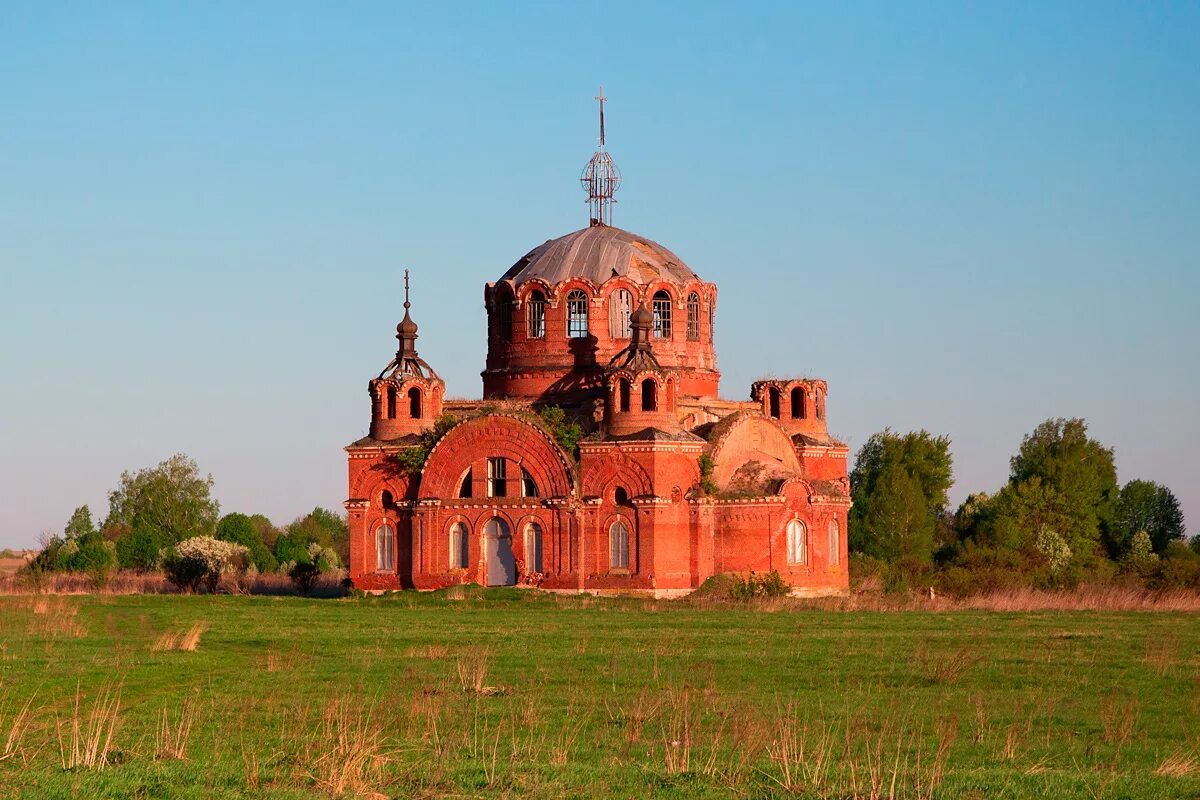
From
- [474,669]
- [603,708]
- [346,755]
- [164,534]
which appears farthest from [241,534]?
[346,755]

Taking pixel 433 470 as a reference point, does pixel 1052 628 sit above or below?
below

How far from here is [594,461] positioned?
47562mm

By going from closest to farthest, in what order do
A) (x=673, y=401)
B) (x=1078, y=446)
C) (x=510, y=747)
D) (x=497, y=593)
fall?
1. (x=510, y=747)
2. (x=497, y=593)
3. (x=673, y=401)
4. (x=1078, y=446)

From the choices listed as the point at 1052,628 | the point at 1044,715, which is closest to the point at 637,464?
the point at 1052,628

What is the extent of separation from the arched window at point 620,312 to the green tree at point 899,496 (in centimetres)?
1596

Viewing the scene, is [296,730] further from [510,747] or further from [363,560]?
[363,560]

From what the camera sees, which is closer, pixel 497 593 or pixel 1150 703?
pixel 1150 703

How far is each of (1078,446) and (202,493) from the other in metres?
35.3

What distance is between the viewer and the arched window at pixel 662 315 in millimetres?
51750

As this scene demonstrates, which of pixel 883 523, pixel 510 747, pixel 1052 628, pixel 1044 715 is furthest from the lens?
pixel 883 523

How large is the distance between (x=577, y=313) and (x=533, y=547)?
23.6 ft

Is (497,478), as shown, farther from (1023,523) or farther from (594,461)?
(1023,523)

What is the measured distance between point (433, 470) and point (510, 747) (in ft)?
102

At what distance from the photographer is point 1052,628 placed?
33.5m
